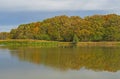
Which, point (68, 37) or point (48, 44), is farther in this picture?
point (68, 37)

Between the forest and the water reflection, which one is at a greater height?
the forest

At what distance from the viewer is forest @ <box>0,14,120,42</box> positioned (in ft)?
224

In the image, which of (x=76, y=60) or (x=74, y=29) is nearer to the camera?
(x=76, y=60)

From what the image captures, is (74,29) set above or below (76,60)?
above

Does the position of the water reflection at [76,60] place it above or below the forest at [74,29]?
below

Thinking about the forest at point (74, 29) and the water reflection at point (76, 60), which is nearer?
the water reflection at point (76, 60)

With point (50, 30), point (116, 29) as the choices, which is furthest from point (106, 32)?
point (50, 30)

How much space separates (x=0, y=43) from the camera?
5778 cm

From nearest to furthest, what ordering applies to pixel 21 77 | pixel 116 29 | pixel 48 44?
pixel 21 77
pixel 48 44
pixel 116 29

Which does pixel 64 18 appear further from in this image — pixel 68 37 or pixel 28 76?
pixel 28 76

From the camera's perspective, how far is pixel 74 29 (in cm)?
7069

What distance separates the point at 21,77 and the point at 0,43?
148 ft

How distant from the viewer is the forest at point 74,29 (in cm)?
6831

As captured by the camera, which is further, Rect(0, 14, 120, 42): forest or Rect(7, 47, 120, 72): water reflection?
Rect(0, 14, 120, 42): forest
